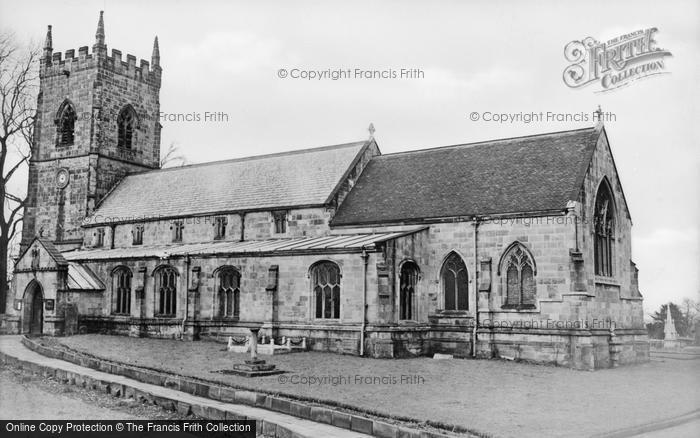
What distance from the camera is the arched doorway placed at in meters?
37.2

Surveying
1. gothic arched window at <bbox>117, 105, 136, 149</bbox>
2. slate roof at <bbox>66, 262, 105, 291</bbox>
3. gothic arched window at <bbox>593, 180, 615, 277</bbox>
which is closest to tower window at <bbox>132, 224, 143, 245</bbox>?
slate roof at <bbox>66, 262, 105, 291</bbox>

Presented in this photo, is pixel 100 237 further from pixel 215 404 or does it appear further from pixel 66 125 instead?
pixel 215 404

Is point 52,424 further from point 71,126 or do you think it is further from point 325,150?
point 71,126

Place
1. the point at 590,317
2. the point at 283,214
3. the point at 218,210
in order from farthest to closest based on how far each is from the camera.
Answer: the point at 218,210 → the point at 283,214 → the point at 590,317

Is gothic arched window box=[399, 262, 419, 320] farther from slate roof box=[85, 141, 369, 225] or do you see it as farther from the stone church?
slate roof box=[85, 141, 369, 225]

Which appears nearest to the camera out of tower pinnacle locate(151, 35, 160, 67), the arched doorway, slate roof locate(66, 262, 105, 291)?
slate roof locate(66, 262, 105, 291)

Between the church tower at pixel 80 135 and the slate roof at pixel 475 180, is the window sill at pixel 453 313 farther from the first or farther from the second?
the church tower at pixel 80 135

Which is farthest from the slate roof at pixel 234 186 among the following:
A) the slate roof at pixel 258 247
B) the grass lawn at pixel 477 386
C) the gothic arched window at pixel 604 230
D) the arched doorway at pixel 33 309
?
the gothic arched window at pixel 604 230

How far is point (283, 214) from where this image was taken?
3572cm

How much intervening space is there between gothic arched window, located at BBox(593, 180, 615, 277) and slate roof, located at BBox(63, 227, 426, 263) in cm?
757

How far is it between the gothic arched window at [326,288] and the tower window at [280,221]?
5.29 m

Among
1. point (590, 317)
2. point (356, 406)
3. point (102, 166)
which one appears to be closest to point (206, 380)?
point (356, 406)

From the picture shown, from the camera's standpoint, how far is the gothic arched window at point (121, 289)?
3762 centimetres

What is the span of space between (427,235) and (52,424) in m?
18.8
